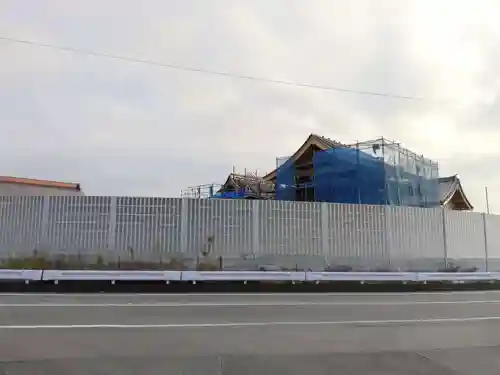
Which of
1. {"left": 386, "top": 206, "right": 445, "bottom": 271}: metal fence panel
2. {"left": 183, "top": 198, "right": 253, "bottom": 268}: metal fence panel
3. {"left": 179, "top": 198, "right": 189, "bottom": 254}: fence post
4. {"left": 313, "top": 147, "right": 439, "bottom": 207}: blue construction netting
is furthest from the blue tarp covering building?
{"left": 179, "top": 198, "right": 189, "bottom": 254}: fence post

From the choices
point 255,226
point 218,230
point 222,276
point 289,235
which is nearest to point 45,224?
point 218,230

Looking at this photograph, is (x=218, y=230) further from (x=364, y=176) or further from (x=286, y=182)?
(x=286, y=182)

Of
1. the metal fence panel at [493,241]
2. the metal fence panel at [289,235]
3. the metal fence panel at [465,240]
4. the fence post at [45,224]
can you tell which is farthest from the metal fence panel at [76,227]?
the metal fence panel at [493,241]

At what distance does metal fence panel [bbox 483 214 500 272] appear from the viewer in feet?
87.4

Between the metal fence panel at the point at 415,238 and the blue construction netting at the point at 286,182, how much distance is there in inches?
361

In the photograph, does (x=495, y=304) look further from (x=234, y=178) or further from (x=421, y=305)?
(x=234, y=178)

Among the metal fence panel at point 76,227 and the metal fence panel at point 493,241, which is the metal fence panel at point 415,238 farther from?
the metal fence panel at point 76,227

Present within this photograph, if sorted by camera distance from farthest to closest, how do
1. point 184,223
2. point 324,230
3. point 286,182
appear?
1. point 286,182
2. point 324,230
3. point 184,223

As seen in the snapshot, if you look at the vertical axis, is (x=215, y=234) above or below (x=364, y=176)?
below

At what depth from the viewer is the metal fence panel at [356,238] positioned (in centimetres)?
2244

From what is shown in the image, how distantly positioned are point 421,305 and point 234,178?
28.1 meters

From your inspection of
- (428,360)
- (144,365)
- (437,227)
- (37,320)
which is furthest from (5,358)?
(437,227)

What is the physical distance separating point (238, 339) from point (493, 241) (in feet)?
77.3

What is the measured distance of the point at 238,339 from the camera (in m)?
7.93
